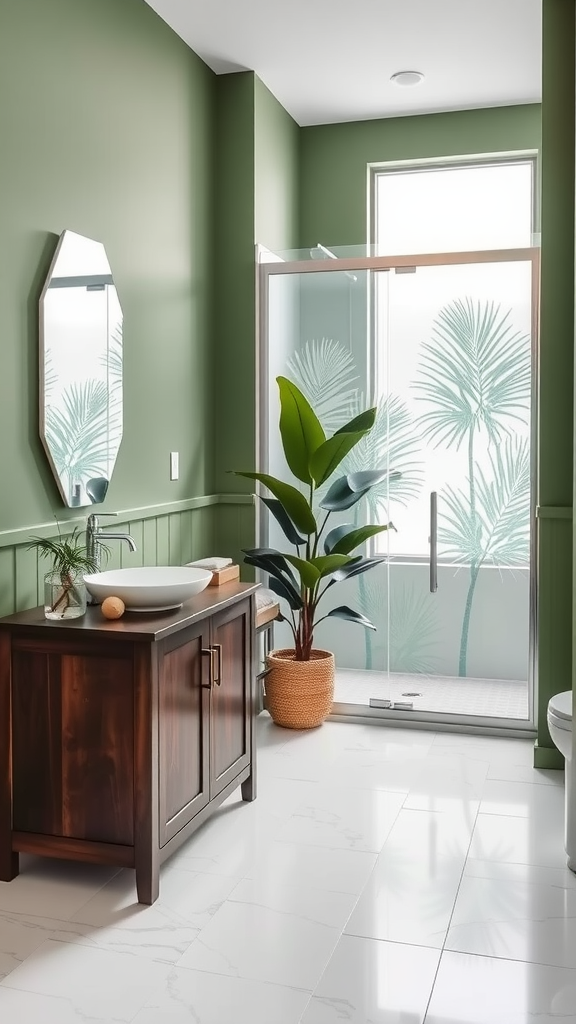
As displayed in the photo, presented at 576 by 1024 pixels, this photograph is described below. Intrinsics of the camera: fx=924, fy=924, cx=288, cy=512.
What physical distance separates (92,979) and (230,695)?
1.02m

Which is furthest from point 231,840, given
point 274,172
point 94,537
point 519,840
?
point 274,172

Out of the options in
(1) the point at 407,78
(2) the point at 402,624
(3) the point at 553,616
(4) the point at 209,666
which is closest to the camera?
(4) the point at 209,666

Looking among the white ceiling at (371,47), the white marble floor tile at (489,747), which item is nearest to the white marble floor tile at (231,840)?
the white marble floor tile at (489,747)

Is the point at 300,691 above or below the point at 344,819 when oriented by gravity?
above

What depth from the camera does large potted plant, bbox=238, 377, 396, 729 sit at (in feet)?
12.4

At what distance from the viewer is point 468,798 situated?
3.07 metres

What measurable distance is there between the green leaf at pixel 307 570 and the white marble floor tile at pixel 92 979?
6.23ft

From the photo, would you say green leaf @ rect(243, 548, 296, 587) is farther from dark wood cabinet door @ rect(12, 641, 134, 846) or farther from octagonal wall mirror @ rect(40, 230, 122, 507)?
dark wood cabinet door @ rect(12, 641, 134, 846)

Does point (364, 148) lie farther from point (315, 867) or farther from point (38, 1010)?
point (38, 1010)

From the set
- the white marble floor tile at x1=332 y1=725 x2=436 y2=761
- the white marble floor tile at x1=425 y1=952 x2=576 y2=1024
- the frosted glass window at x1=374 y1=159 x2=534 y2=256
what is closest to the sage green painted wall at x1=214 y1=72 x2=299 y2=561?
the frosted glass window at x1=374 y1=159 x2=534 y2=256

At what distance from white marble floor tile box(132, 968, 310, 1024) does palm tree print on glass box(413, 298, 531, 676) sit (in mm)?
2120

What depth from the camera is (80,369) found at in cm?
291

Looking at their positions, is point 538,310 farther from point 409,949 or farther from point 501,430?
point 409,949

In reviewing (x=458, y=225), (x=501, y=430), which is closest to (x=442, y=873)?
(x=501, y=430)
